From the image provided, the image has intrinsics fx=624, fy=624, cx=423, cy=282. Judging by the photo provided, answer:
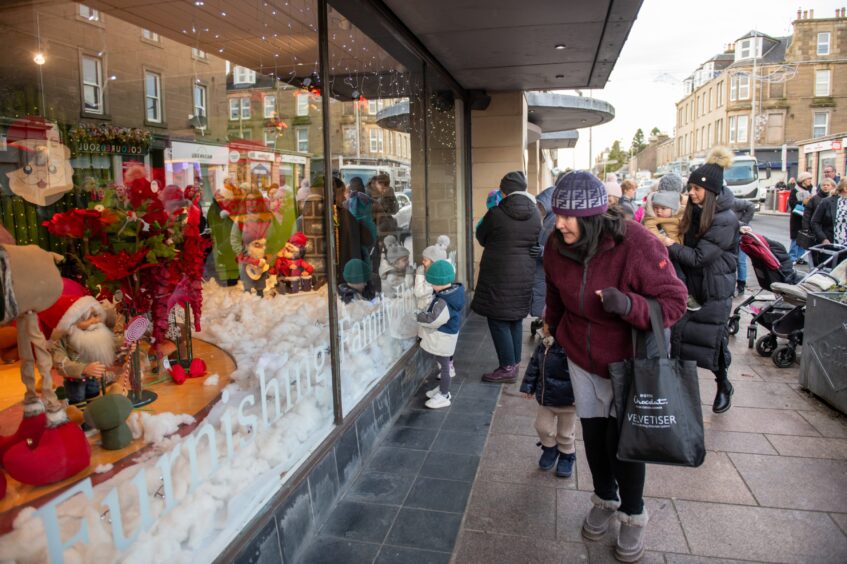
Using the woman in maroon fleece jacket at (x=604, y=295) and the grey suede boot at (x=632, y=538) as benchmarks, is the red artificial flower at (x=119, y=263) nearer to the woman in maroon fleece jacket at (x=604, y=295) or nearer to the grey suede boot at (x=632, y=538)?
the woman in maroon fleece jacket at (x=604, y=295)

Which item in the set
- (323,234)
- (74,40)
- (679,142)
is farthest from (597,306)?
(679,142)

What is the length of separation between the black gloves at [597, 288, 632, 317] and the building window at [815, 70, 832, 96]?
166 feet

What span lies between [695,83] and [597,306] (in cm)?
6613

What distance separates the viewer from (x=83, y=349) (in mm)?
2766

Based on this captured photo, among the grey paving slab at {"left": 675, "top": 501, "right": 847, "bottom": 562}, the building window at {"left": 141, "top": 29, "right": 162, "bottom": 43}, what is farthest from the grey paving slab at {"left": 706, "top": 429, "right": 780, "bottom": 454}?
the building window at {"left": 141, "top": 29, "right": 162, "bottom": 43}

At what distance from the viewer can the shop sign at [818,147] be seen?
103 ft

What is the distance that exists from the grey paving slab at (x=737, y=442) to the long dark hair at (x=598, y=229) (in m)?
2.05

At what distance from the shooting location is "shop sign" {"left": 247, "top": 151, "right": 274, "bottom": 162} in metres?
4.32

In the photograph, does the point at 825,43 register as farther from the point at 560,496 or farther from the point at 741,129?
the point at 560,496

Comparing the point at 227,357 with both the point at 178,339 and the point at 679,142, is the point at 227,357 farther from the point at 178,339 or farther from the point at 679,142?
the point at 679,142

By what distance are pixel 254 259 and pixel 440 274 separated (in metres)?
1.39

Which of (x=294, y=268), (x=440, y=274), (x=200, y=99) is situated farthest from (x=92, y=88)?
(x=440, y=274)

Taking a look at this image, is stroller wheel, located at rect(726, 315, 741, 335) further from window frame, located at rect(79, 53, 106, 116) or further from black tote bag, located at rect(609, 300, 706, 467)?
window frame, located at rect(79, 53, 106, 116)

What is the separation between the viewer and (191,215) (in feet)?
12.1
